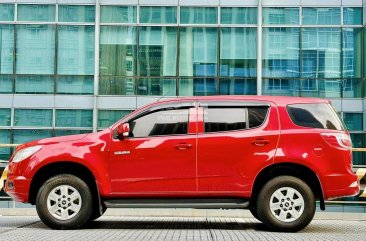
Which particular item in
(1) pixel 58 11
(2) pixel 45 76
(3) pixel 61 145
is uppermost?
(1) pixel 58 11

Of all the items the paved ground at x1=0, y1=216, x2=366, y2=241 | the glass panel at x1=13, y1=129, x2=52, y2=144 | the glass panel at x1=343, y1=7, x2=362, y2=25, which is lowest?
the paved ground at x1=0, y1=216, x2=366, y2=241

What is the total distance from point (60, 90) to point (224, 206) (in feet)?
51.4

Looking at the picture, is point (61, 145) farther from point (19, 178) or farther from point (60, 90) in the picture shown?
point (60, 90)

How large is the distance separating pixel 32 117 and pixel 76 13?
12.3 ft

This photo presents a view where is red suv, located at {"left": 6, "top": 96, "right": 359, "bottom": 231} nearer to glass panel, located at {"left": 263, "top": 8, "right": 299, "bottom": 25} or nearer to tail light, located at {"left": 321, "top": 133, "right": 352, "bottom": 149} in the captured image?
tail light, located at {"left": 321, "top": 133, "right": 352, "bottom": 149}

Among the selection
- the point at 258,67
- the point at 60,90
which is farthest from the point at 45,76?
the point at 258,67

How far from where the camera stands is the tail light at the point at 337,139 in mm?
→ 10094

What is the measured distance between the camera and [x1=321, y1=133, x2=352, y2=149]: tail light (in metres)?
10.1

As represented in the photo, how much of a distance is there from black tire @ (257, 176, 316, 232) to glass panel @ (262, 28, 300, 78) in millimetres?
15030

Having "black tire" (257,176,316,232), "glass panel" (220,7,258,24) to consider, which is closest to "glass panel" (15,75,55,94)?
"glass panel" (220,7,258,24)

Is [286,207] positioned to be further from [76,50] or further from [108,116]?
[76,50]

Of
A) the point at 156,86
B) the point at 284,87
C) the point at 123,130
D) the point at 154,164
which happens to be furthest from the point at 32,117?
the point at 154,164

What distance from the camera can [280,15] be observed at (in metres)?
25.1

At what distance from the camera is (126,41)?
2522 cm
